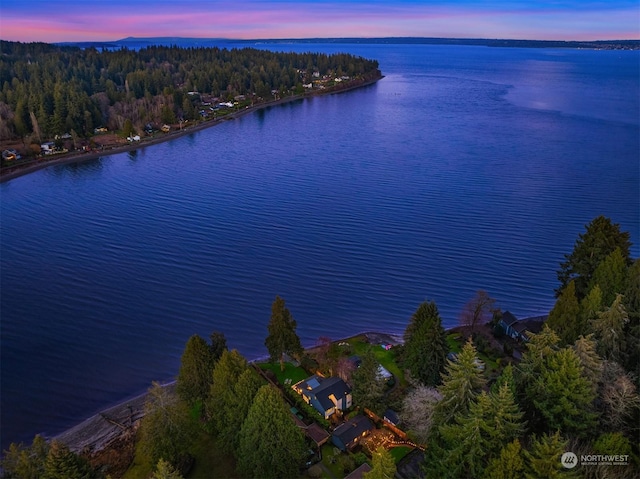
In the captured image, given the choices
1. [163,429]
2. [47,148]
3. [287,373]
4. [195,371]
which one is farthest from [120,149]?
[163,429]

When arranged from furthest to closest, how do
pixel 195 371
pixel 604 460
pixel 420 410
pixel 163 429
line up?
pixel 195 371, pixel 420 410, pixel 163 429, pixel 604 460

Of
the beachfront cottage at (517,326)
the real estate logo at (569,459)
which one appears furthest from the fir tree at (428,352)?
the real estate logo at (569,459)

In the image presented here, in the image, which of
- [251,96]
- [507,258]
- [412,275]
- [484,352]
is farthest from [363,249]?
[251,96]

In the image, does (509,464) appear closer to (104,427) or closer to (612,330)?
(612,330)

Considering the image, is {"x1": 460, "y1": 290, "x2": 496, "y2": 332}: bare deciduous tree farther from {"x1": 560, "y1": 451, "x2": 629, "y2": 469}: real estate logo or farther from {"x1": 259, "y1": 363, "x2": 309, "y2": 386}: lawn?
{"x1": 560, "y1": 451, "x2": 629, "y2": 469}: real estate logo

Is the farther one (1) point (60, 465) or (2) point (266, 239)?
(2) point (266, 239)

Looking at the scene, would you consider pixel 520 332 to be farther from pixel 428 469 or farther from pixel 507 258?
pixel 428 469

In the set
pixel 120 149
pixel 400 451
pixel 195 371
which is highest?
pixel 120 149

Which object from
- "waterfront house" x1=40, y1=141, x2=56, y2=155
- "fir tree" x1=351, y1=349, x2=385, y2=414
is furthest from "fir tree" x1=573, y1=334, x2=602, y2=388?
"waterfront house" x1=40, y1=141, x2=56, y2=155
